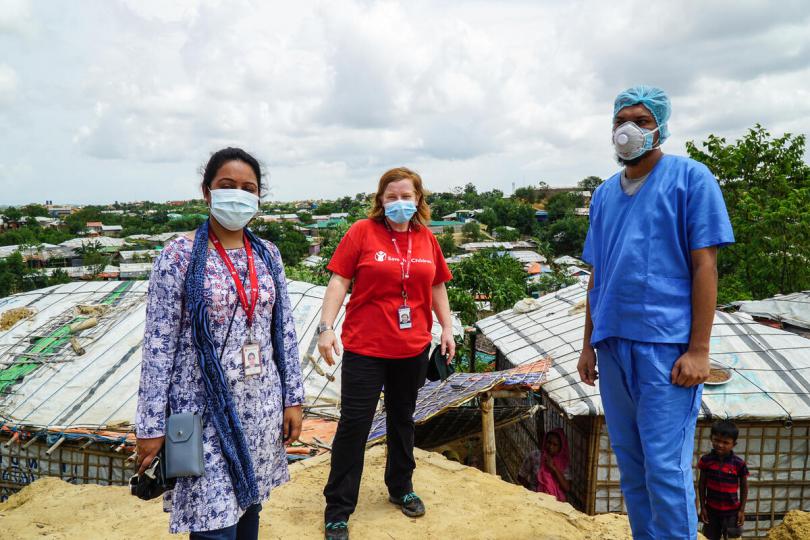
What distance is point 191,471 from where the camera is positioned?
5.25 ft

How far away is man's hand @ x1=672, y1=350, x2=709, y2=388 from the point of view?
5.80 ft

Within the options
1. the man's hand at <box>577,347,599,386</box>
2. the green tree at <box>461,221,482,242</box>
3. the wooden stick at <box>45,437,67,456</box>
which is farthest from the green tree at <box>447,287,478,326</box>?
the green tree at <box>461,221,482,242</box>

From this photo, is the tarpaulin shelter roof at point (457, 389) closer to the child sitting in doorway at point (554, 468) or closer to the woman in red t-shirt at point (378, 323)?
the child sitting in doorway at point (554, 468)

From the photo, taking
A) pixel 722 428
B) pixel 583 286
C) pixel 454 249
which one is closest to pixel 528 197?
pixel 454 249

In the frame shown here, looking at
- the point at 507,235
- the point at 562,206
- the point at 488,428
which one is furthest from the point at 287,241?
the point at 488,428

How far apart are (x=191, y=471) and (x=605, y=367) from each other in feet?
4.74

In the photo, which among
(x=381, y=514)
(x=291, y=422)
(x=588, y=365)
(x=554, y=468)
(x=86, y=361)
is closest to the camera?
(x=291, y=422)

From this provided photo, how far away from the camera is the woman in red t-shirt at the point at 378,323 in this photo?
2506 millimetres

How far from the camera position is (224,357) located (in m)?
1.74

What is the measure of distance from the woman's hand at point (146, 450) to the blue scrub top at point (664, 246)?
4.94 ft

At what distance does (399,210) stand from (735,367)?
423cm

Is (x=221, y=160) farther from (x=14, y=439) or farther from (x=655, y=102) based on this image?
(x=14, y=439)

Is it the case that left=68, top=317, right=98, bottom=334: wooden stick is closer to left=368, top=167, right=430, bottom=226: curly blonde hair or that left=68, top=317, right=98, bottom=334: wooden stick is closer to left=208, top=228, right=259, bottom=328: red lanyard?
left=368, top=167, right=430, bottom=226: curly blonde hair

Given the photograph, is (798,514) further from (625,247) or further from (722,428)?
(625,247)
